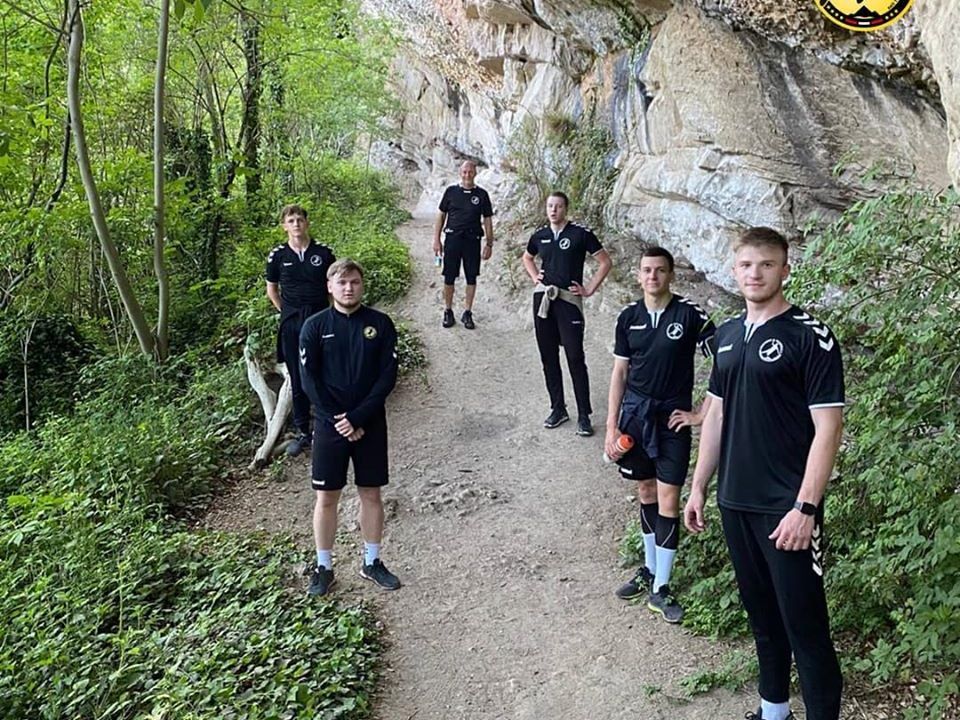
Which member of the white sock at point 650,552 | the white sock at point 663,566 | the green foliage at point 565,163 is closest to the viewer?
the white sock at point 663,566

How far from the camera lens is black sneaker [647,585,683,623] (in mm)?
4312

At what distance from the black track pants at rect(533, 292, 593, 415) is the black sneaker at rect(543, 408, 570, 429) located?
0.41 ft

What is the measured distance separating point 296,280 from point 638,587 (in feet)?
12.9

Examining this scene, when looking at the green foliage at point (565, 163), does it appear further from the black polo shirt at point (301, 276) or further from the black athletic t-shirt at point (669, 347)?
the black athletic t-shirt at point (669, 347)

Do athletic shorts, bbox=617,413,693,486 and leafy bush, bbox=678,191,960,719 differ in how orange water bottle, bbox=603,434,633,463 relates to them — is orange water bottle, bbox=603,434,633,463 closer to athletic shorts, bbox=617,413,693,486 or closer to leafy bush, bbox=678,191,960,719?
athletic shorts, bbox=617,413,693,486

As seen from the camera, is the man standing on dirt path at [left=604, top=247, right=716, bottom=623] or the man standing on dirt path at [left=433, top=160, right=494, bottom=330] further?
the man standing on dirt path at [left=433, top=160, right=494, bottom=330]

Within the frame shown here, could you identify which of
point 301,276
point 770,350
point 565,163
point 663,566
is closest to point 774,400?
point 770,350

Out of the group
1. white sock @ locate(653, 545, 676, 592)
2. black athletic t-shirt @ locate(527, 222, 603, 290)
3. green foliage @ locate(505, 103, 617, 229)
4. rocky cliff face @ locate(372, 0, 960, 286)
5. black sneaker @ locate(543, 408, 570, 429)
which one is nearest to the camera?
white sock @ locate(653, 545, 676, 592)

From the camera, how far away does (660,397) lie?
4277 mm

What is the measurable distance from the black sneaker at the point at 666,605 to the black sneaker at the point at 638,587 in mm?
126

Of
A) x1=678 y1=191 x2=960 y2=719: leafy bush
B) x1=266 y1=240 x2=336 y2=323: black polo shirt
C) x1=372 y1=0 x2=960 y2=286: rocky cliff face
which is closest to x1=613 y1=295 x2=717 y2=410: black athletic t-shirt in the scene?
x1=678 y1=191 x2=960 y2=719: leafy bush

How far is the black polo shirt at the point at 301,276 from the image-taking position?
6.79m

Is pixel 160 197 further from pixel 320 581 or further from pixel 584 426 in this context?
pixel 320 581

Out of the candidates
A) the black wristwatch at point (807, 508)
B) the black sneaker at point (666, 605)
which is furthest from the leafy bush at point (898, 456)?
the black wristwatch at point (807, 508)
